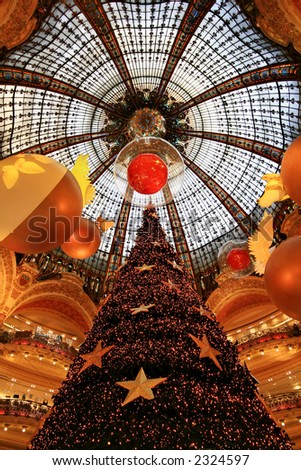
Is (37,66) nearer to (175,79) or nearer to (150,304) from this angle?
(175,79)

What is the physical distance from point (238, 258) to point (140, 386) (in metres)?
6.34

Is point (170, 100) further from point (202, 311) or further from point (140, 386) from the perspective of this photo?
point (140, 386)

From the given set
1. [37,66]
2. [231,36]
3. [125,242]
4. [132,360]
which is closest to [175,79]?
[231,36]

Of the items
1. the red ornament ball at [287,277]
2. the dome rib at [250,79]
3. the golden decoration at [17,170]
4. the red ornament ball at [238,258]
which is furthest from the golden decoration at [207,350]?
the dome rib at [250,79]

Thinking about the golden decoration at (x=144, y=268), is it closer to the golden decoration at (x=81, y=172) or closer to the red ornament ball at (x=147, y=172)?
the red ornament ball at (x=147, y=172)

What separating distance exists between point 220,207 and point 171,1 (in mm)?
10271

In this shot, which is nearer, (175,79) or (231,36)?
(231,36)

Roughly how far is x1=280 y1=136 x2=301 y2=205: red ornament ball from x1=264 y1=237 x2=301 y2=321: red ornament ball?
528 mm

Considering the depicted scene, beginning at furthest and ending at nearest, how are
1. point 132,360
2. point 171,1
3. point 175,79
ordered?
point 175,79 < point 171,1 < point 132,360

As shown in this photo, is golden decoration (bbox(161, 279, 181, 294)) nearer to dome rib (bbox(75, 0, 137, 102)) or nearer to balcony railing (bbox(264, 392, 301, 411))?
balcony railing (bbox(264, 392, 301, 411))

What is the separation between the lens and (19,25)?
1000cm

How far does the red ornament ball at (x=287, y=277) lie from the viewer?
136 inches

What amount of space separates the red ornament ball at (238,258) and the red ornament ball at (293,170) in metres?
7.21

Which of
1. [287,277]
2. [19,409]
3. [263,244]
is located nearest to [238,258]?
[263,244]
